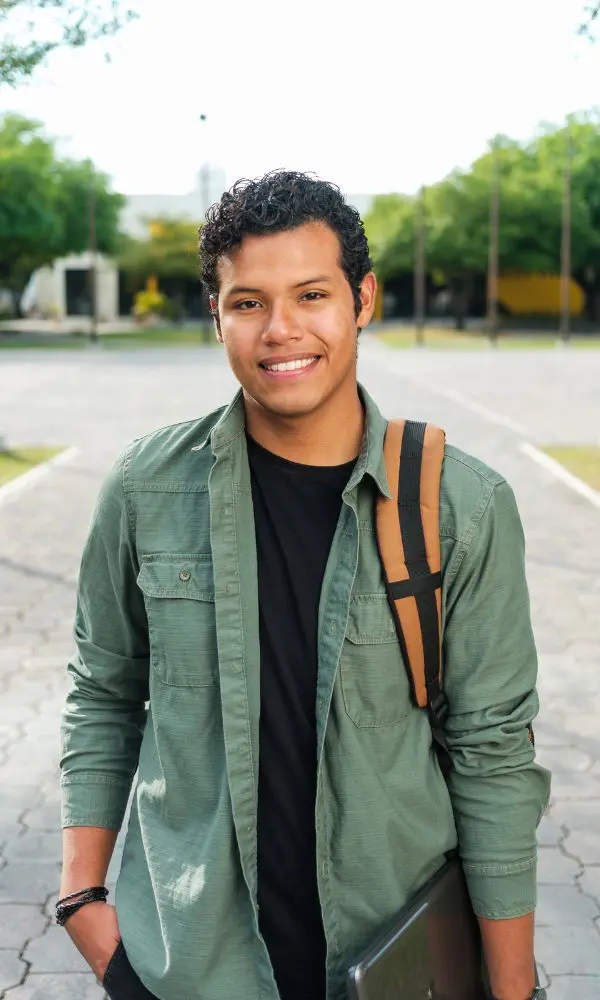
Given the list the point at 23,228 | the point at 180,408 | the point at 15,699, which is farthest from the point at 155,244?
the point at 15,699

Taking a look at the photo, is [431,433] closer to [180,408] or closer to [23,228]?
[180,408]

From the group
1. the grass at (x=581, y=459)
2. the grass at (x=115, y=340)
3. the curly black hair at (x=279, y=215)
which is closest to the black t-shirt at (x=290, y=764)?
the curly black hair at (x=279, y=215)

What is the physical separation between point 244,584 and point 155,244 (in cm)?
6026

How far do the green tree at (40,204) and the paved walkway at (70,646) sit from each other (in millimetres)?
27035

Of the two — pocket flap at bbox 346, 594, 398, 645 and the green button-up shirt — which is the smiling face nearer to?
the green button-up shirt

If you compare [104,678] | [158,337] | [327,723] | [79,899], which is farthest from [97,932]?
[158,337]

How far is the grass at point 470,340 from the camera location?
44938mm

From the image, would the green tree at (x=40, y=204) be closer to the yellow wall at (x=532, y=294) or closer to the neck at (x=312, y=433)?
the yellow wall at (x=532, y=294)

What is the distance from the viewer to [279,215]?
1.91 meters

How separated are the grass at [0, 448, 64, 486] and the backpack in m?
10.9

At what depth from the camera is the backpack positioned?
1.92 meters

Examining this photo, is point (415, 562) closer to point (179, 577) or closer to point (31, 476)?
point (179, 577)

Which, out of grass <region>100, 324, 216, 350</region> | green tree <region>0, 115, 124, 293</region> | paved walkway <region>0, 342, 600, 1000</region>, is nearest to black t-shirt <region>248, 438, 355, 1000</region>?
paved walkway <region>0, 342, 600, 1000</region>

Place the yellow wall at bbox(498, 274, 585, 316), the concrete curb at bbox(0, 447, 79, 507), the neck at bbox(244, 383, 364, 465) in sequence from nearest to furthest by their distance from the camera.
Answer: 1. the neck at bbox(244, 383, 364, 465)
2. the concrete curb at bbox(0, 447, 79, 507)
3. the yellow wall at bbox(498, 274, 585, 316)
